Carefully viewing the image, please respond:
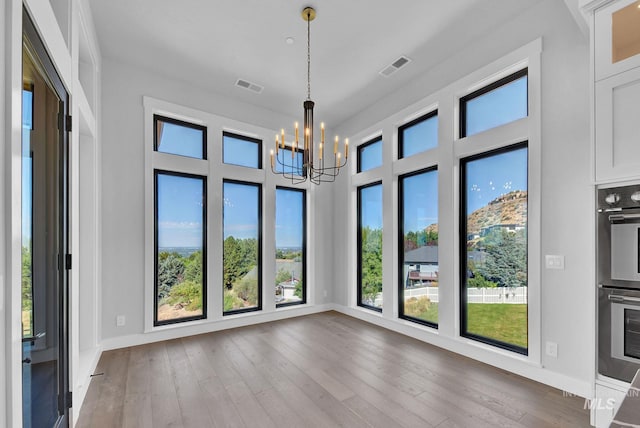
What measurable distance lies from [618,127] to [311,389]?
9.89ft

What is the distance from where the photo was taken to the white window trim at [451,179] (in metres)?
2.92

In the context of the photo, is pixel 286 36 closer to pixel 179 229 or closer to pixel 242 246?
pixel 179 229

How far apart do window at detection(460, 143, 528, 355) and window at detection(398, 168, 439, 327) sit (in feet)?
1.49

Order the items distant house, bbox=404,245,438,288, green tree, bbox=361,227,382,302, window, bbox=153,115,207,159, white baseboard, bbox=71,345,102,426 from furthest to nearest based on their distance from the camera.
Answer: green tree, bbox=361,227,382,302 → window, bbox=153,115,207,159 → distant house, bbox=404,245,438,288 → white baseboard, bbox=71,345,102,426

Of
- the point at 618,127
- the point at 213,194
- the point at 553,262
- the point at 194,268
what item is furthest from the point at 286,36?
the point at 553,262

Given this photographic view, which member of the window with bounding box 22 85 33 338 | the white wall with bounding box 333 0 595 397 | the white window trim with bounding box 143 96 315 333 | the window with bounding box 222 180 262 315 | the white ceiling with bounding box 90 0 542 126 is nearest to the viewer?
the window with bounding box 22 85 33 338

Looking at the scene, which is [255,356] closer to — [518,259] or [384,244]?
[384,244]

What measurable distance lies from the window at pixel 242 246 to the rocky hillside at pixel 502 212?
313 cm

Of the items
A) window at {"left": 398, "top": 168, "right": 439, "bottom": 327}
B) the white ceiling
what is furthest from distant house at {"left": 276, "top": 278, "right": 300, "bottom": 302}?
the white ceiling

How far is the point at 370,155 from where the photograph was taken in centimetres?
525

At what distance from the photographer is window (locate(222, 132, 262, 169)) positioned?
4809mm

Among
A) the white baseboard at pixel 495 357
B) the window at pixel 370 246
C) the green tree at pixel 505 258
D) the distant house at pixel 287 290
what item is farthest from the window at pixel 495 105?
the distant house at pixel 287 290

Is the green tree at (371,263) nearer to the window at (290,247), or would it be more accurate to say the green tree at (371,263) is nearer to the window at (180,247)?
the window at (290,247)

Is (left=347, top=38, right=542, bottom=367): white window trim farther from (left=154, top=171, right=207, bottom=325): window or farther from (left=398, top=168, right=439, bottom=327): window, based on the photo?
(left=154, top=171, right=207, bottom=325): window
